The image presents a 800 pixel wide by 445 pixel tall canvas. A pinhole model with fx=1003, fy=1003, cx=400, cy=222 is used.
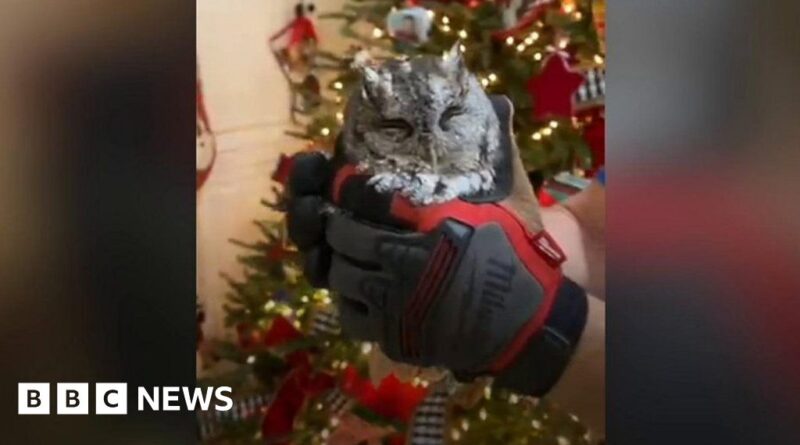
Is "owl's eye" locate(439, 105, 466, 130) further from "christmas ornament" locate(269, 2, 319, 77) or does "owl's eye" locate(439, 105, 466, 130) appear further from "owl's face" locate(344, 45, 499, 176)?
"christmas ornament" locate(269, 2, 319, 77)

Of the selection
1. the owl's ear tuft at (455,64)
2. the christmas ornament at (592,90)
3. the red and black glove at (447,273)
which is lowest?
the red and black glove at (447,273)

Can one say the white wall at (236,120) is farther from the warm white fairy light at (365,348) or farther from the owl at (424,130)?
the warm white fairy light at (365,348)

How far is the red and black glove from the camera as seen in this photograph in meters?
1.40

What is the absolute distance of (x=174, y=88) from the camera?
143 cm

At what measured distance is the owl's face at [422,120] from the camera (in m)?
1.38

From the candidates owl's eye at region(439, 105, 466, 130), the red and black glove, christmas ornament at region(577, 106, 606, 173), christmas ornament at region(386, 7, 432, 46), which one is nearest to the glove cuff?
the red and black glove

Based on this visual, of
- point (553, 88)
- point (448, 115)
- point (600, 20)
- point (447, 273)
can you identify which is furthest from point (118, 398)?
→ point (600, 20)

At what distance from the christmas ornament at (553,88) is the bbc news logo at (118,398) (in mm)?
600

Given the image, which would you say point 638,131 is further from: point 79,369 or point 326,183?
point 79,369

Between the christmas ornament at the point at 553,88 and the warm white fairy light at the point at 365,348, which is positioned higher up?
the christmas ornament at the point at 553,88

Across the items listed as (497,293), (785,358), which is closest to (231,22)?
(497,293)

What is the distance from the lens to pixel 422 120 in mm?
1376

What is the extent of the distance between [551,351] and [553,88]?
1.22ft

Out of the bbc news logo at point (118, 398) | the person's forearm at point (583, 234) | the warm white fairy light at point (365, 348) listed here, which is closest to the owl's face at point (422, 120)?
the person's forearm at point (583, 234)
